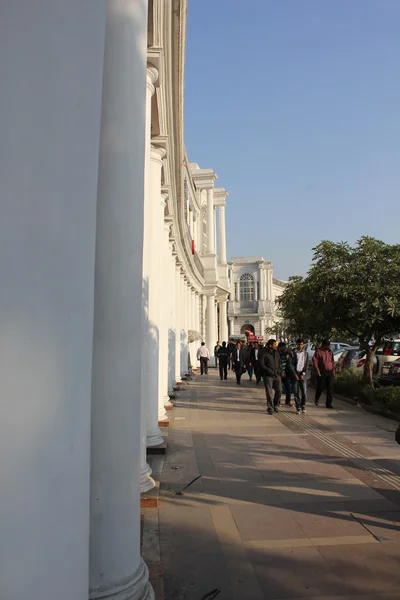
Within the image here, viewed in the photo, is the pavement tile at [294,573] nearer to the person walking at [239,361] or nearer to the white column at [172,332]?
the white column at [172,332]

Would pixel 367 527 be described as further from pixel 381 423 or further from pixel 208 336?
pixel 208 336

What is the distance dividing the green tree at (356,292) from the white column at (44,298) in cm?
1107

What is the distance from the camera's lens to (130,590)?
283cm

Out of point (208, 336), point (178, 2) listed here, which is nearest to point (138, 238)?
point (178, 2)

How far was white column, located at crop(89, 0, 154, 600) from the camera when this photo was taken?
2.86 m

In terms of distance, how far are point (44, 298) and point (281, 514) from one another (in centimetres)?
385

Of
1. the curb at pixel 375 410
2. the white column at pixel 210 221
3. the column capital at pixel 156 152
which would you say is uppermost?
the white column at pixel 210 221

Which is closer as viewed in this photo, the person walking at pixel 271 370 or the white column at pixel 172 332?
the person walking at pixel 271 370

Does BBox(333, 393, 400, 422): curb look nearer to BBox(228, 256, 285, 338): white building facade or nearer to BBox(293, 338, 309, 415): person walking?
BBox(293, 338, 309, 415): person walking

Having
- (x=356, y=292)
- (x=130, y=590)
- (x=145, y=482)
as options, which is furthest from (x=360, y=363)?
(x=130, y=590)

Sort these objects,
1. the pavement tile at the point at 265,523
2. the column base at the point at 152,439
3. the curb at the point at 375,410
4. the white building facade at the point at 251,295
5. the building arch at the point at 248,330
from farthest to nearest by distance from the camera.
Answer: the white building facade at the point at 251,295 → the building arch at the point at 248,330 → the curb at the point at 375,410 → the column base at the point at 152,439 → the pavement tile at the point at 265,523

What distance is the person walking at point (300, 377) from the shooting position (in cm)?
1145

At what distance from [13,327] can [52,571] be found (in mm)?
880

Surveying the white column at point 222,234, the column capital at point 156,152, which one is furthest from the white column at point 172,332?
the white column at point 222,234
